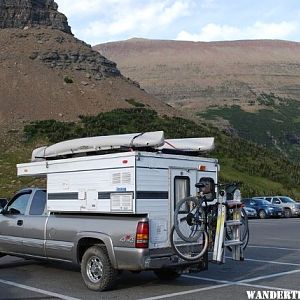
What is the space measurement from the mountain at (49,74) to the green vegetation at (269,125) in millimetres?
38938

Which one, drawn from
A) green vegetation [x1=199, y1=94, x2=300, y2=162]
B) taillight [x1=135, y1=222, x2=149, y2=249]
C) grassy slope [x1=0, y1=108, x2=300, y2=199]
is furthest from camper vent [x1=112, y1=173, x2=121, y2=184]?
green vegetation [x1=199, y1=94, x2=300, y2=162]

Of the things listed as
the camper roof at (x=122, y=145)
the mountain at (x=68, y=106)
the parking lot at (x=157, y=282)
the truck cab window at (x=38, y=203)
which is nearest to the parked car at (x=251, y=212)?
the mountain at (x=68, y=106)

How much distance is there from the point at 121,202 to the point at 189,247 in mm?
1424

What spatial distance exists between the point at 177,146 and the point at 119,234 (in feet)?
7.54

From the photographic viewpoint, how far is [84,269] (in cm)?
1080

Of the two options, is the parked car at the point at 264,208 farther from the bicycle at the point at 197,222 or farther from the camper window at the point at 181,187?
the bicycle at the point at 197,222

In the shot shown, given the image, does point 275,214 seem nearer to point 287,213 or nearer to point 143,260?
point 287,213

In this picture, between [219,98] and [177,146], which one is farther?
[219,98]

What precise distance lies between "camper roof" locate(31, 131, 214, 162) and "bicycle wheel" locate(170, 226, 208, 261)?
61.2 inches

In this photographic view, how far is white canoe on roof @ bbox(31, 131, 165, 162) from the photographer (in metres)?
10.6

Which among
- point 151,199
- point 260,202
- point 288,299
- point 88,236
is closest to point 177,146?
point 151,199

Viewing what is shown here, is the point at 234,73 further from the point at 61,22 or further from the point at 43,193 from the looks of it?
the point at 43,193

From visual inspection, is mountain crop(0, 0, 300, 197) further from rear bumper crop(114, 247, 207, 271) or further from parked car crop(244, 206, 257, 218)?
rear bumper crop(114, 247, 207, 271)

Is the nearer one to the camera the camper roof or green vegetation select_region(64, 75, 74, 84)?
the camper roof
